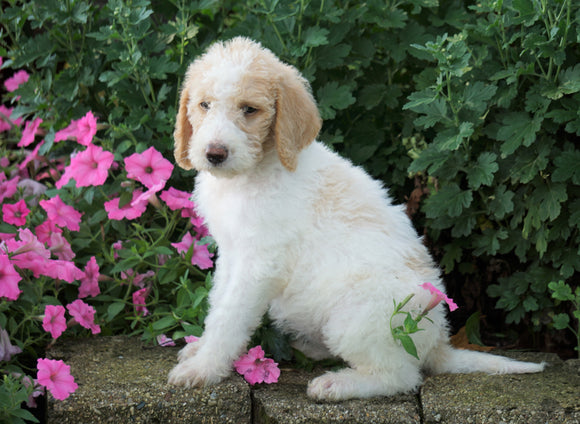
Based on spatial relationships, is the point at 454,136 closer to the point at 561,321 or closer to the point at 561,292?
the point at 561,292

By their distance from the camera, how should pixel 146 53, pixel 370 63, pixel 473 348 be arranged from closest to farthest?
1. pixel 473 348
2. pixel 146 53
3. pixel 370 63

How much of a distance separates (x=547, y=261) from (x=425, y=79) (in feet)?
4.59

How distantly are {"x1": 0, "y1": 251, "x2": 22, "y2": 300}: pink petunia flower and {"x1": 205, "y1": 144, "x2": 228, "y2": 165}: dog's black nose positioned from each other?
4.04ft

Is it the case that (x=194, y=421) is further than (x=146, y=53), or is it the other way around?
(x=146, y=53)

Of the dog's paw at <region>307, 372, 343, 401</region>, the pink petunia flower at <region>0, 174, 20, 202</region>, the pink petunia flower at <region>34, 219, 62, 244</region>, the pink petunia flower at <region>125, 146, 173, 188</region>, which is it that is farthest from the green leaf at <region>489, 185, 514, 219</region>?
the pink petunia flower at <region>0, 174, 20, 202</region>

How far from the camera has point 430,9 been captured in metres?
5.26

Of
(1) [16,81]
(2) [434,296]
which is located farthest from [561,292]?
(1) [16,81]

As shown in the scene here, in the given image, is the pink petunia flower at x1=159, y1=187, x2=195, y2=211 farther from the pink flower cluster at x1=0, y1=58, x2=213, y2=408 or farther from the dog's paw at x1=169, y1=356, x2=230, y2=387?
the dog's paw at x1=169, y1=356, x2=230, y2=387

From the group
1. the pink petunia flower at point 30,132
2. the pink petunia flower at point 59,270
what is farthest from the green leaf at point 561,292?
the pink petunia flower at point 30,132

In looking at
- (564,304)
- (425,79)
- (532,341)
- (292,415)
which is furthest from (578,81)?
(292,415)

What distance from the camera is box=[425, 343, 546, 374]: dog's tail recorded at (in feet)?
12.2

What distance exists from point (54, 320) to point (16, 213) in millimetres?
973

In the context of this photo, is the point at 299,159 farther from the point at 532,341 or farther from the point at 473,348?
the point at 532,341

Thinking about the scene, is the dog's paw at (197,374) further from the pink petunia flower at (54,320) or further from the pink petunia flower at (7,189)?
the pink petunia flower at (7,189)
